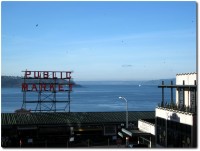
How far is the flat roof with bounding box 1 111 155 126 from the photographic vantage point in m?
43.9

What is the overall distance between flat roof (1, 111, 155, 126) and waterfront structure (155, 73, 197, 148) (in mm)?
9482

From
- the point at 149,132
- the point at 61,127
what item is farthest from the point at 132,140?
the point at 61,127

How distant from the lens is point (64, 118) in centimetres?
4612

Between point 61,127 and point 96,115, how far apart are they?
20.6ft

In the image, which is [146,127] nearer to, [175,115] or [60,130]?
[175,115]

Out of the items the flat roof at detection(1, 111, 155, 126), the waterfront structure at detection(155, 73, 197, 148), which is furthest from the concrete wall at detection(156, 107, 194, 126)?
the flat roof at detection(1, 111, 155, 126)

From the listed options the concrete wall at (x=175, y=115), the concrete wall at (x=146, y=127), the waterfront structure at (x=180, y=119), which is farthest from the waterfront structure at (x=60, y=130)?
the concrete wall at (x=175, y=115)

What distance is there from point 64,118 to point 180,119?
18.3 metres

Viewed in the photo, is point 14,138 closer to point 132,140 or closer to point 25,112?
point 25,112

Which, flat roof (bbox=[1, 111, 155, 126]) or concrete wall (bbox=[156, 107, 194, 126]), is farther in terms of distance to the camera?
flat roof (bbox=[1, 111, 155, 126])

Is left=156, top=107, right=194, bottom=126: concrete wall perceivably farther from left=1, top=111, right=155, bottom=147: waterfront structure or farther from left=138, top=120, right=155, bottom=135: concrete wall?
left=1, top=111, right=155, bottom=147: waterfront structure

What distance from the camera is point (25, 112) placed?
48844 mm

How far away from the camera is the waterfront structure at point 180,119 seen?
102ft

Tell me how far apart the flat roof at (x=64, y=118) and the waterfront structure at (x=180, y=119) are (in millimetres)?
9482
